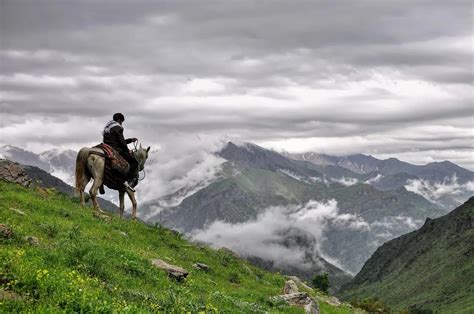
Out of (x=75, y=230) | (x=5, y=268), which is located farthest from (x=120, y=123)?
(x=5, y=268)

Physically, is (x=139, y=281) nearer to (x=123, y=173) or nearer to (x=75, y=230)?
(x=75, y=230)

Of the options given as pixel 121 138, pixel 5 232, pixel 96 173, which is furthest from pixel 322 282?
pixel 5 232

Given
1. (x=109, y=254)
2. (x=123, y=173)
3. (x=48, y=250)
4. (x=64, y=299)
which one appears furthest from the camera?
(x=123, y=173)

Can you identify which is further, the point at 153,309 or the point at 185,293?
the point at 185,293

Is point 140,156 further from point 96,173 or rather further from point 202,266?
point 202,266

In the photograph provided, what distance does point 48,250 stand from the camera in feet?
52.2

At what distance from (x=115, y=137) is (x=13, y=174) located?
10121 mm

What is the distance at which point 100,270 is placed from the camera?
15.8 metres

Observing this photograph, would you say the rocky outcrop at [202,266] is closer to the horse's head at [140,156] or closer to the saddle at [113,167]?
the saddle at [113,167]

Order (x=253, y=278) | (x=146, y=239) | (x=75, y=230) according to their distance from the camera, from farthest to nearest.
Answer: (x=253, y=278)
(x=146, y=239)
(x=75, y=230)

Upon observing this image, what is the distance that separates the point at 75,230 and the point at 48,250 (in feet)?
19.1

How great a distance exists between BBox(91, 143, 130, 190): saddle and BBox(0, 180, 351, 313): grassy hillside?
2888 mm

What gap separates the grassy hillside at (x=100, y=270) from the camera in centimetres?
1061

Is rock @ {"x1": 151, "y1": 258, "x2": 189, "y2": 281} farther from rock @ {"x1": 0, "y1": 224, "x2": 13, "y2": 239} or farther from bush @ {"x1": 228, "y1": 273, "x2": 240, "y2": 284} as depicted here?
bush @ {"x1": 228, "y1": 273, "x2": 240, "y2": 284}
